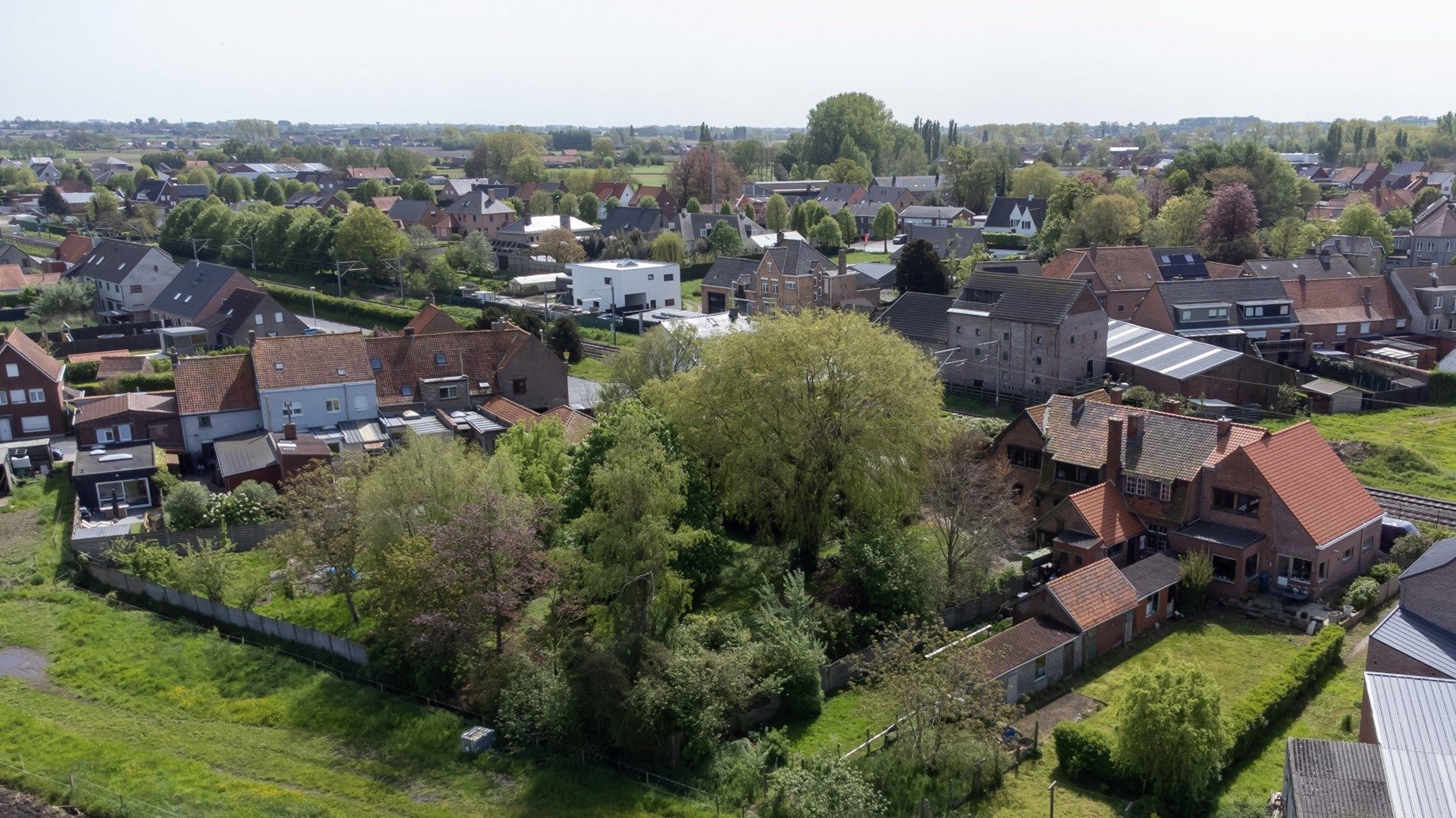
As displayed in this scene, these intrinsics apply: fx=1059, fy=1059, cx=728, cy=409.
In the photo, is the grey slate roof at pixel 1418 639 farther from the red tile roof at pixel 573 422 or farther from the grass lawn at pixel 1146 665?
the red tile roof at pixel 573 422

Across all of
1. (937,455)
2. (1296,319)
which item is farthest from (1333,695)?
(1296,319)

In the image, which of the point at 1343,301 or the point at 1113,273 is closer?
the point at 1343,301

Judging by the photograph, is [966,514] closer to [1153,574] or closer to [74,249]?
[1153,574]

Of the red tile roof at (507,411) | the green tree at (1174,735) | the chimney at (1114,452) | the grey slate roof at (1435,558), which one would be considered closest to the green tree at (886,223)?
→ the red tile roof at (507,411)

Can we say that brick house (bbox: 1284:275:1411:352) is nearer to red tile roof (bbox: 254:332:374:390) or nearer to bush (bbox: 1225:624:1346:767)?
bush (bbox: 1225:624:1346:767)

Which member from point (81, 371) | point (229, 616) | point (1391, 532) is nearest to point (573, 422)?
point (229, 616)

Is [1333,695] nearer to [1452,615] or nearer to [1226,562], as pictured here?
[1452,615]

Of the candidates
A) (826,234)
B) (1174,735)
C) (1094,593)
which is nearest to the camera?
(1174,735)
